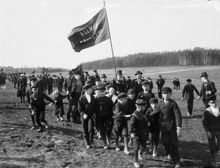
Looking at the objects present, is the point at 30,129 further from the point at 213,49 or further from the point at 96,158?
the point at 213,49

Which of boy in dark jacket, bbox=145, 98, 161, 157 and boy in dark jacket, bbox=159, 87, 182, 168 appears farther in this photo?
boy in dark jacket, bbox=145, 98, 161, 157

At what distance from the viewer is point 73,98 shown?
13.0 meters

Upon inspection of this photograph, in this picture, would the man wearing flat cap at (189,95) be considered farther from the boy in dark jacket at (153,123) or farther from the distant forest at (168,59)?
the distant forest at (168,59)

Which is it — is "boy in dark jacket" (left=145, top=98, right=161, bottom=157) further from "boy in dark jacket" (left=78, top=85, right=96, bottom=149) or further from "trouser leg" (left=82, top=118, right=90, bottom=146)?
"trouser leg" (left=82, top=118, right=90, bottom=146)

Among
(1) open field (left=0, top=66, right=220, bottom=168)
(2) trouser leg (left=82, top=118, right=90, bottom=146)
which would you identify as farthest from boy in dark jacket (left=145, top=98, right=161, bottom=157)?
(2) trouser leg (left=82, top=118, right=90, bottom=146)

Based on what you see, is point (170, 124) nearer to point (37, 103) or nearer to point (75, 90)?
point (37, 103)

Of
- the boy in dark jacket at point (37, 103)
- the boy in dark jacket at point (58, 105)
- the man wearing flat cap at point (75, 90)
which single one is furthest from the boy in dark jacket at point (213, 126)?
the boy in dark jacket at point (58, 105)

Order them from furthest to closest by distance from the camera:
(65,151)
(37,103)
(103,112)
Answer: (37,103) < (103,112) < (65,151)

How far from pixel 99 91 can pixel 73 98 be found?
154 inches

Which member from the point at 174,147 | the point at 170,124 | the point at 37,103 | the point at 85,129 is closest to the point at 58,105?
the point at 37,103

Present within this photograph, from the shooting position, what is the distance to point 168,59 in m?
104

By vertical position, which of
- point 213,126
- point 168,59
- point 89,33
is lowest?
point 213,126

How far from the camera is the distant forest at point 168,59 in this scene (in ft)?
306

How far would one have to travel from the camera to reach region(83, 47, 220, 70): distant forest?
93.1 metres
